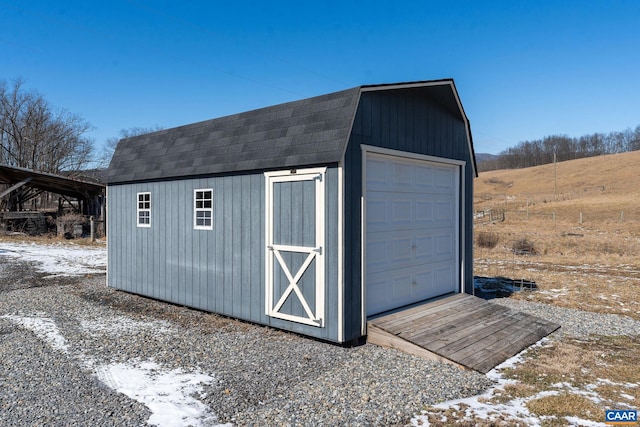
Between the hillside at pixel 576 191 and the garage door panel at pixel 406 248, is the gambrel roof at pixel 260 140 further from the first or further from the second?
the hillside at pixel 576 191

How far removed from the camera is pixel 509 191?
48875mm

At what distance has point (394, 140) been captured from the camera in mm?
6199

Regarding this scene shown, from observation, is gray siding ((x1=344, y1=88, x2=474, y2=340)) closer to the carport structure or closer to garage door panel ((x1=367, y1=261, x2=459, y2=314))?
garage door panel ((x1=367, y1=261, x2=459, y2=314))

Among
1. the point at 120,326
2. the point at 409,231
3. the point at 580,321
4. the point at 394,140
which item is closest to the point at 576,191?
the point at 580,321

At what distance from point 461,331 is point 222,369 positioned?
3.17 m

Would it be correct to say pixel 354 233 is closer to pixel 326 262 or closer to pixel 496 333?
pixel 326 262

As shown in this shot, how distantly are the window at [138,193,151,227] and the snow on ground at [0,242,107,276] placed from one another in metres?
4.09

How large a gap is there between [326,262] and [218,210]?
2448mm

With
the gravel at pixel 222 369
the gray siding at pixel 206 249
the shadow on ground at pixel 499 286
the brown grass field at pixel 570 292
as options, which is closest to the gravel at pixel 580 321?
the gravel at pixel 222 369

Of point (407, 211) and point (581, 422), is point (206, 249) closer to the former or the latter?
point (407, 211)

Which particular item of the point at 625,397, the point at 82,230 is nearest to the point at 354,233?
the point at 625,397

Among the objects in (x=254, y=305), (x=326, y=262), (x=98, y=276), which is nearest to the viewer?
(x=326, y=262)

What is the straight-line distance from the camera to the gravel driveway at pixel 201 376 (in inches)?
137

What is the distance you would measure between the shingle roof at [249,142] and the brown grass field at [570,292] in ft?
10.6
